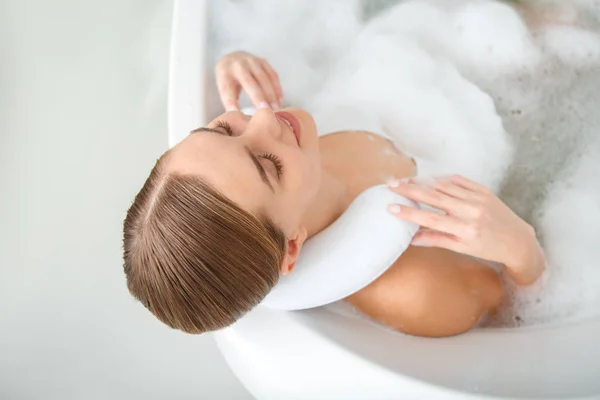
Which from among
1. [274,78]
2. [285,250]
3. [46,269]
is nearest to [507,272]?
[285,250]

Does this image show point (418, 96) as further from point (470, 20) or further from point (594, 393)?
point (594, 393)

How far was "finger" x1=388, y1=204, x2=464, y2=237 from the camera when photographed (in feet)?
2.41

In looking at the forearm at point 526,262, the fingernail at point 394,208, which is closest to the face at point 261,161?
the fingernail at point 394,208

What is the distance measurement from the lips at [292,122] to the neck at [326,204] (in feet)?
0.36

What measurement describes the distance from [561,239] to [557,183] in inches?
5.6

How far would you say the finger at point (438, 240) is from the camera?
750 millimetres

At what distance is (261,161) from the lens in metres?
0.66

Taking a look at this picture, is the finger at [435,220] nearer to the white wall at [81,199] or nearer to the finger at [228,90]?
the finger at [228,90]

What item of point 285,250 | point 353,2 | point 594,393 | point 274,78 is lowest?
point 594,393

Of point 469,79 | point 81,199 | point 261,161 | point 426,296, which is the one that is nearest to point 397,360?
point 426,296

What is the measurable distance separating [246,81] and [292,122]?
199 millimetres

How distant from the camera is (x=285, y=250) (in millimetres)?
690

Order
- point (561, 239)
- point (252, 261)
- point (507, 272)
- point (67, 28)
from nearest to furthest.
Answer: point (252, 261)
point (507, 272)
point (561, 239)
point (67, 28)

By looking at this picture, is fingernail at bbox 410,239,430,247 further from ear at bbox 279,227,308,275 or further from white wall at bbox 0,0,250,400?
white wall at bbox 0,0,250,400
